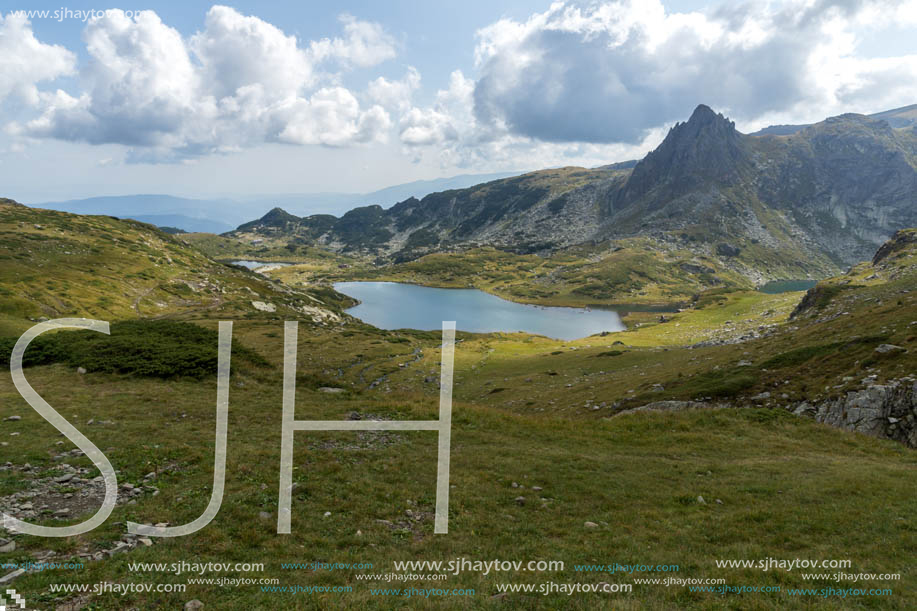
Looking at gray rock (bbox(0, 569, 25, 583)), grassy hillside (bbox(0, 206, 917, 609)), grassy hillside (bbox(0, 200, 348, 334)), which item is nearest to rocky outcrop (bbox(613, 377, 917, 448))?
grassy hillside (bbox(0, 206, 917, 609))

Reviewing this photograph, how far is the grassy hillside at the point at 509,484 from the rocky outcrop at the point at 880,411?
99 cm

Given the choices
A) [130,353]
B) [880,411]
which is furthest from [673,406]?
[130,353]

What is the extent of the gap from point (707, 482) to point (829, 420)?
1321cm

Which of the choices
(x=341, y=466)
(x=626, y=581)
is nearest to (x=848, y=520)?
(x=626, y=581)

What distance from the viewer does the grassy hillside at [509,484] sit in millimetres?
9734

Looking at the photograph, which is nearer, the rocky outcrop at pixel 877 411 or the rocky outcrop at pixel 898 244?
the rocky outcrop at pixel 877 411

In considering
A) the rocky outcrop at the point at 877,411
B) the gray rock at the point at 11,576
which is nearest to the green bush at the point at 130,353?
the gray rock at the point at 11,576

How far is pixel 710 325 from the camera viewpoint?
10988 centimetres

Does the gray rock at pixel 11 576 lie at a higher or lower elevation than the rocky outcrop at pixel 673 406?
higher

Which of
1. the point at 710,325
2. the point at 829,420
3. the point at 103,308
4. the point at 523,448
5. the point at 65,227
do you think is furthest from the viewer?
the point at 65,227

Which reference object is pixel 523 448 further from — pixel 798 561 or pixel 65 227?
pixel 65 227

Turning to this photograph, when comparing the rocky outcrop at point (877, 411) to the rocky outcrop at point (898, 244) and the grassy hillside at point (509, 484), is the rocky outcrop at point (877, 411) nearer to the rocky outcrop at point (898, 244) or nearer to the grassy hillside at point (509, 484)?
the grassy hillside at point (509, 484)

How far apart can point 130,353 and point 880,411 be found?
164 ft

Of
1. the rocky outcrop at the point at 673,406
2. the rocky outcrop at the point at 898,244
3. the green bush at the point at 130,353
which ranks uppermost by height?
the rocky outcrop at the point at 898,244
